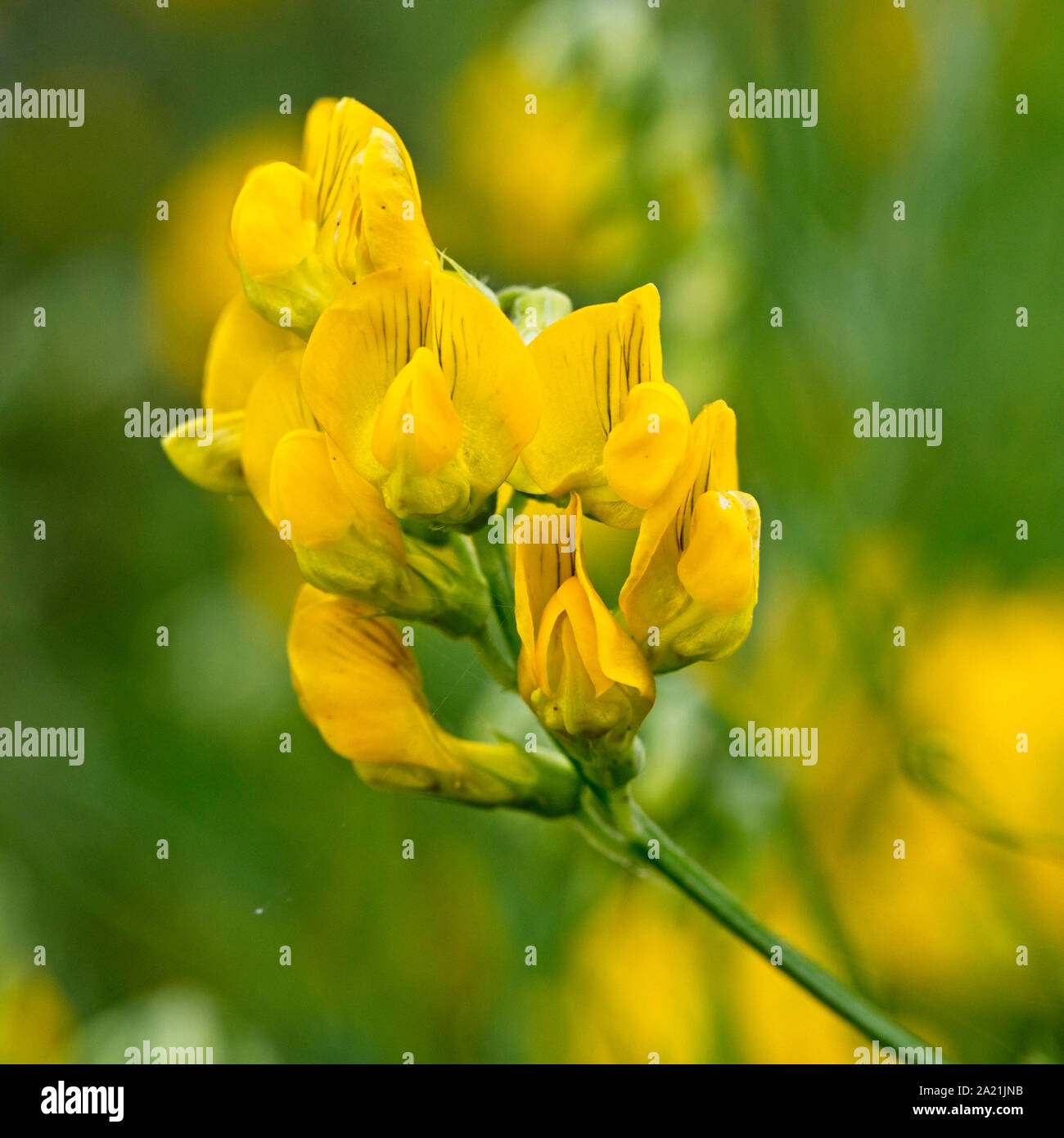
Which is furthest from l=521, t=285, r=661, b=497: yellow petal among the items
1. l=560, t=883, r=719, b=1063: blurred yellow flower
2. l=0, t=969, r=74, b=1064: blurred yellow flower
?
l=0, t=969, r=74, b=1064: blurred yellow flower

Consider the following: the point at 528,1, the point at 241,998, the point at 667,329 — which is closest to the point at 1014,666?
the point at 667,329

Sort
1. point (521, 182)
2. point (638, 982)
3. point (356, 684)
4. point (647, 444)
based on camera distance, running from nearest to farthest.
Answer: point (647, 444), point (356, 684), point (638, 982), point (521, 182)

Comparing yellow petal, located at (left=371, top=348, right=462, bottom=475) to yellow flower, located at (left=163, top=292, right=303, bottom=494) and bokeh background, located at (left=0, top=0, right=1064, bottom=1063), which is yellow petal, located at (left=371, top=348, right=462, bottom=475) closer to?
yellow flower, located at (left=163, top=292, right=303, bottom=494)

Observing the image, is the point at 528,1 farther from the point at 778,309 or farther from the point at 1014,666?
the point at 1014,666

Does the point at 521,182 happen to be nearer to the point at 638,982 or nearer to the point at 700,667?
the point at 700,667

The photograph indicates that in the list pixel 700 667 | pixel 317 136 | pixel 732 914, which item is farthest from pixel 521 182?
pixel 732 914
